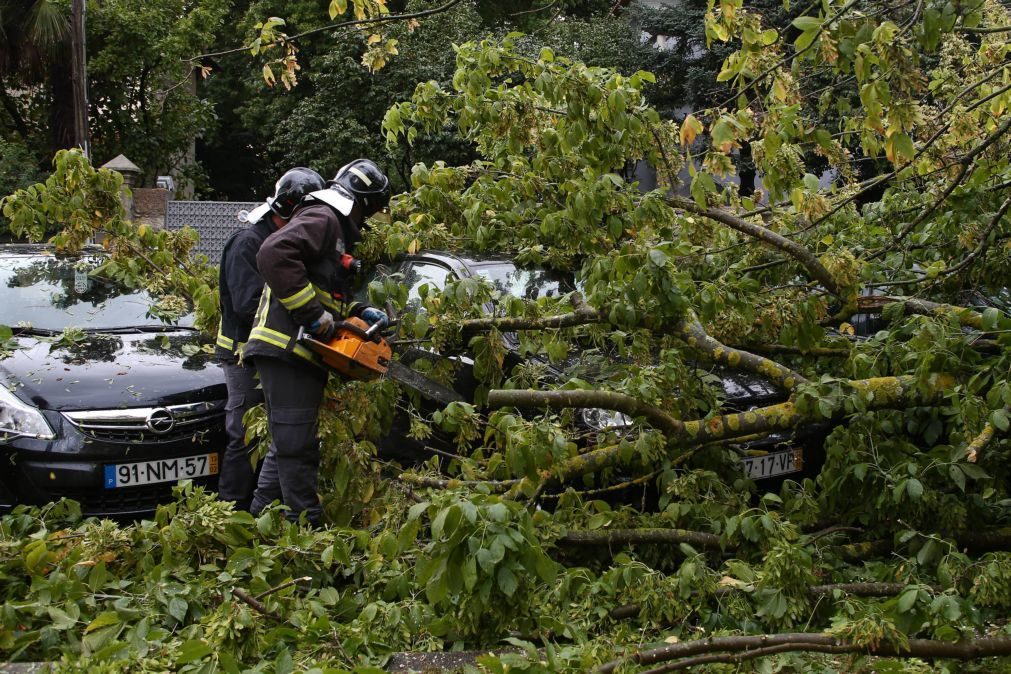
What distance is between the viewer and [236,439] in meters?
5.29

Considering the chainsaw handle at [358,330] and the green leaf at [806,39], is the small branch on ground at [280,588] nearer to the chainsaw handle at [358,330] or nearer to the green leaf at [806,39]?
the chainsaw handle at [358,330]

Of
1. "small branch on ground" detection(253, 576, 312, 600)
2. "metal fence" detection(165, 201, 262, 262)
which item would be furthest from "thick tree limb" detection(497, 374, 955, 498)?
"metal fence" detection(165, 201, 262, 262)

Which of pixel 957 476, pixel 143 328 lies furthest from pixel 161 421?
pixel 957 476

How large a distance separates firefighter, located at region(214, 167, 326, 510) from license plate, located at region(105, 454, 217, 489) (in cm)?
9

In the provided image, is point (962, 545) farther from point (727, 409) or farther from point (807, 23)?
point (807, 23)

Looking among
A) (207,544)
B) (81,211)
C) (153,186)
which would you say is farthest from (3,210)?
(153,186)

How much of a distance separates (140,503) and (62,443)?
1.53ft

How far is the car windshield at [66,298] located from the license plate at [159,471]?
115 centimetres

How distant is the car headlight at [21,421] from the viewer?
496 centimetres

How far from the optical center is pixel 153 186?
22.0m

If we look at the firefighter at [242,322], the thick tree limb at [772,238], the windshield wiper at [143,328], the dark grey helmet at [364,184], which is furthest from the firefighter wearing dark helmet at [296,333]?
the thick tree limb at [772,238]

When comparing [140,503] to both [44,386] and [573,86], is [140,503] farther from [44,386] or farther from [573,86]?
[573,86]

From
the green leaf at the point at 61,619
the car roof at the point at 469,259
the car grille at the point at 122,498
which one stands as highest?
the car roof at the point at 469,259

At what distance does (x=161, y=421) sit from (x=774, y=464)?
3.03 meters
